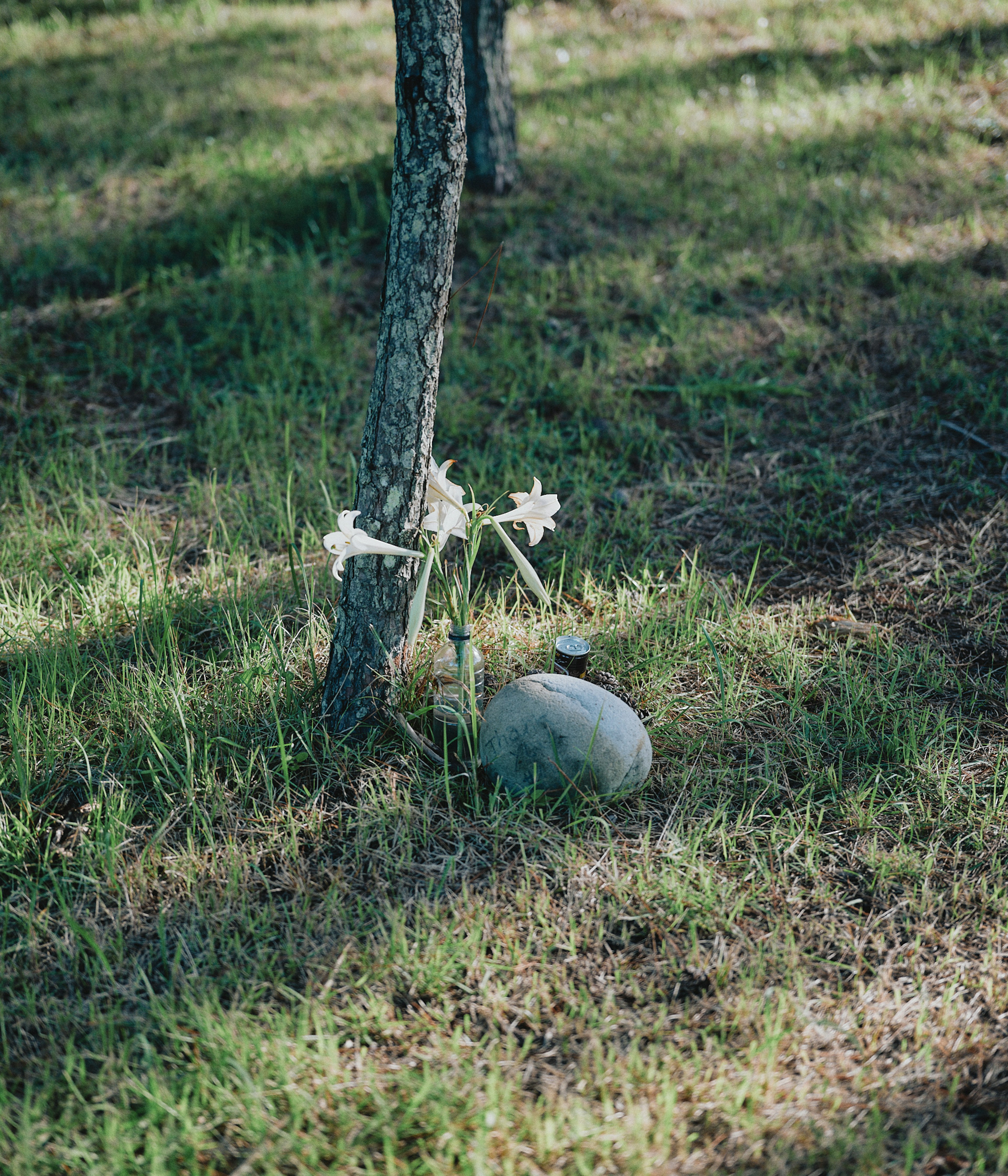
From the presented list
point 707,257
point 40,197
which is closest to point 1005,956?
point 707,257

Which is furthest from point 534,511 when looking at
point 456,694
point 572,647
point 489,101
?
point 489,101

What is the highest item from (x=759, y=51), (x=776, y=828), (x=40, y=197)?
(x=759, y=51)

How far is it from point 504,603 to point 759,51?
5958 mm

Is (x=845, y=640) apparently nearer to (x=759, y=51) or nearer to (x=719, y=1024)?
(x=719, y=1024)

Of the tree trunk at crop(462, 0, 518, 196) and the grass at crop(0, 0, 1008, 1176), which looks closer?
the grass at crop(0, 0, 1008, 1176)

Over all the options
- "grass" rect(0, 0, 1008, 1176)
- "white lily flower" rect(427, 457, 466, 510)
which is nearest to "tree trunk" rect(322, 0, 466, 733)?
"white lily flower" rect(427, 457, 466, 510)

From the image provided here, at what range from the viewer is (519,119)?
231 inches

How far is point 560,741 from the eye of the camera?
2266 millimetres

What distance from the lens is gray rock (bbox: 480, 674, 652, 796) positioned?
2.27 metres

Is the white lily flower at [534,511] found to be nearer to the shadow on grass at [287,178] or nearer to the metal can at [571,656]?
the metal can at [571,656]

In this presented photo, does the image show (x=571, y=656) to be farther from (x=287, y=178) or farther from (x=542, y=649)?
(x=287, y=178)

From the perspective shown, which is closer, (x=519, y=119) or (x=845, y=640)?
(x=845, y=640)

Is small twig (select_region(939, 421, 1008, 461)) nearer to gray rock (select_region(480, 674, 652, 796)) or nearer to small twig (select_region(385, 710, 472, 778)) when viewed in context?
gray rock (select_region(480, 674, 652, 796))

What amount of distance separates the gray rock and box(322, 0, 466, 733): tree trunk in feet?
1.27
